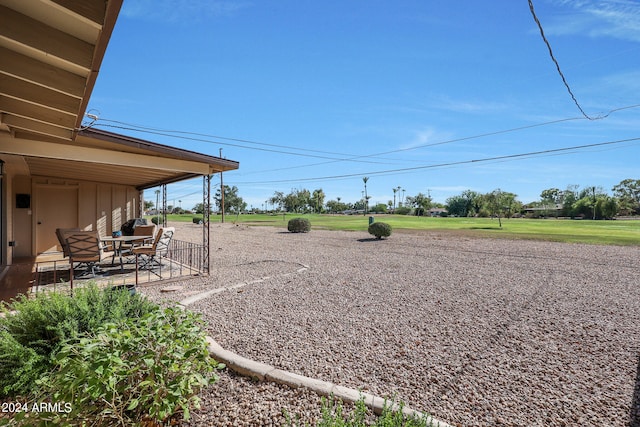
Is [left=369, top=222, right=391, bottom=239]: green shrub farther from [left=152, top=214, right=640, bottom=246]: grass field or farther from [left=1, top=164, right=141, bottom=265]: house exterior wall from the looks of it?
[left=1, top=164, right=141, bottom=265]: house exterior wall

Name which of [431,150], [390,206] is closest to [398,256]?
[431,150]

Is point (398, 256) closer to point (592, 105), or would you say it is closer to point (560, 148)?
point (592, 105)

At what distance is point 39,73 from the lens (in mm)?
2820

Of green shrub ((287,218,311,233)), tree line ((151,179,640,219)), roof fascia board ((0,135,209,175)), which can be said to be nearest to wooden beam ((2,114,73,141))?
roof fascia board ((0,135,209,175))

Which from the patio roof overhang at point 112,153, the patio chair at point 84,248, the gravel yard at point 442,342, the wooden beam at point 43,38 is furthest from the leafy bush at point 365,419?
the patio chair at point 84,248

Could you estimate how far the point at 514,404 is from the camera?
247cm

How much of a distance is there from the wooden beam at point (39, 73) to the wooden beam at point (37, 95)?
0.34m

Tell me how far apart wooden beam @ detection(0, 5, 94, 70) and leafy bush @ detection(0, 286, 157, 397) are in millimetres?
2002

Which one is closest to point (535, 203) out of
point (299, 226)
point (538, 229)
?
point (538, 229)

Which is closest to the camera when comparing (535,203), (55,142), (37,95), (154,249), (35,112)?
(37,95)

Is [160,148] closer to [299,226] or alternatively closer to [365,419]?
[365,419]

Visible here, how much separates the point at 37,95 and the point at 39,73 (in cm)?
68

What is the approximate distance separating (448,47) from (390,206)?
110090 mm

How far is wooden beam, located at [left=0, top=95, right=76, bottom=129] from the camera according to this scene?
12.1 ft
